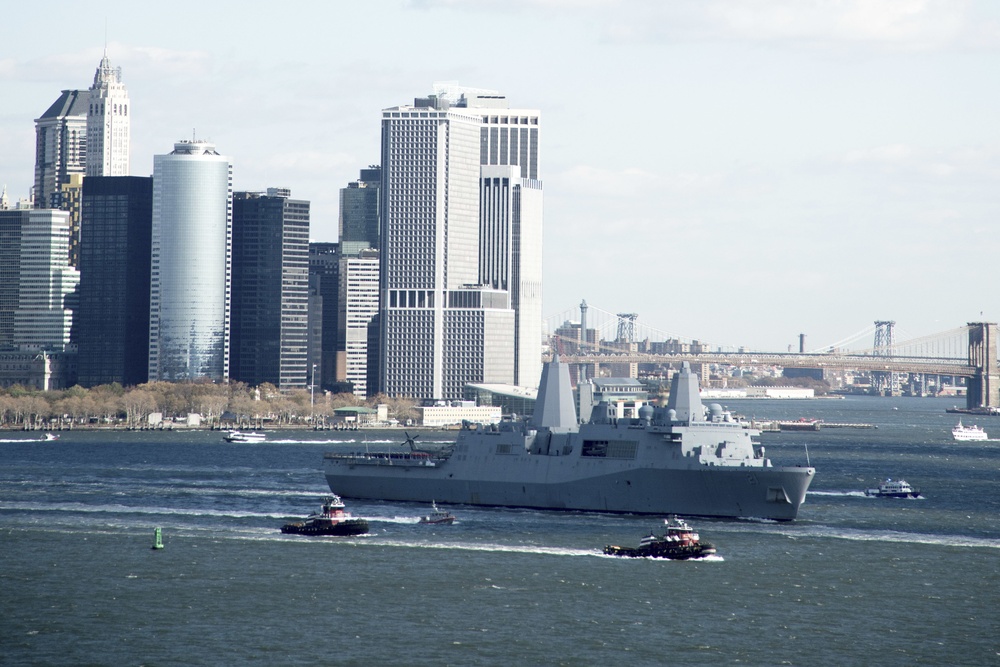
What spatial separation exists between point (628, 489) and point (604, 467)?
1613 millimetres

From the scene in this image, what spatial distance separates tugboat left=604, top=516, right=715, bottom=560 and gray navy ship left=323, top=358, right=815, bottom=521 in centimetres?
988

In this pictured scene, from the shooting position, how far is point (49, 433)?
158250mm

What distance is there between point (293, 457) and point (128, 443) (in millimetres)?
25374

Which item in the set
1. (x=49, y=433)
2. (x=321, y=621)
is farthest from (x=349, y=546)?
(x=49, y=433)

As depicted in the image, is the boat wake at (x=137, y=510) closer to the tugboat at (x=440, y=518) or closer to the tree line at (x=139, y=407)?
the tugboat at (x=440, y=518)

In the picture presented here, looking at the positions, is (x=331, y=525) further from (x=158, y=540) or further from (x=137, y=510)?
(x=137, y=510)

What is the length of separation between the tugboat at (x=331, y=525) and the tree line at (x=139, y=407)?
113891mm

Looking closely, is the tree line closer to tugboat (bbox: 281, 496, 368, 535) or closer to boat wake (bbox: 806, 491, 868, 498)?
boat wake (bbox: 806, 491, 868, 498)

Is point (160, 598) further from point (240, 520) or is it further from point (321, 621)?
point (240, 520)

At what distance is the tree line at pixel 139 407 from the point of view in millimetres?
177875

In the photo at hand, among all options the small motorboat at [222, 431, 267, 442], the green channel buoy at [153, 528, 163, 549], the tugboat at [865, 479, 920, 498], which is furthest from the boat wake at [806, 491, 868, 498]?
the small motorboat at [222, 431, 267, 442]

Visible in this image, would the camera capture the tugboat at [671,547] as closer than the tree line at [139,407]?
Yes

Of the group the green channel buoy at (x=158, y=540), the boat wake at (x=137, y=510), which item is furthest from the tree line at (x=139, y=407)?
the green channel buoy at (x=158, y=540)

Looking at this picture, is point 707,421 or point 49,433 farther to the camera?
point 49,433
